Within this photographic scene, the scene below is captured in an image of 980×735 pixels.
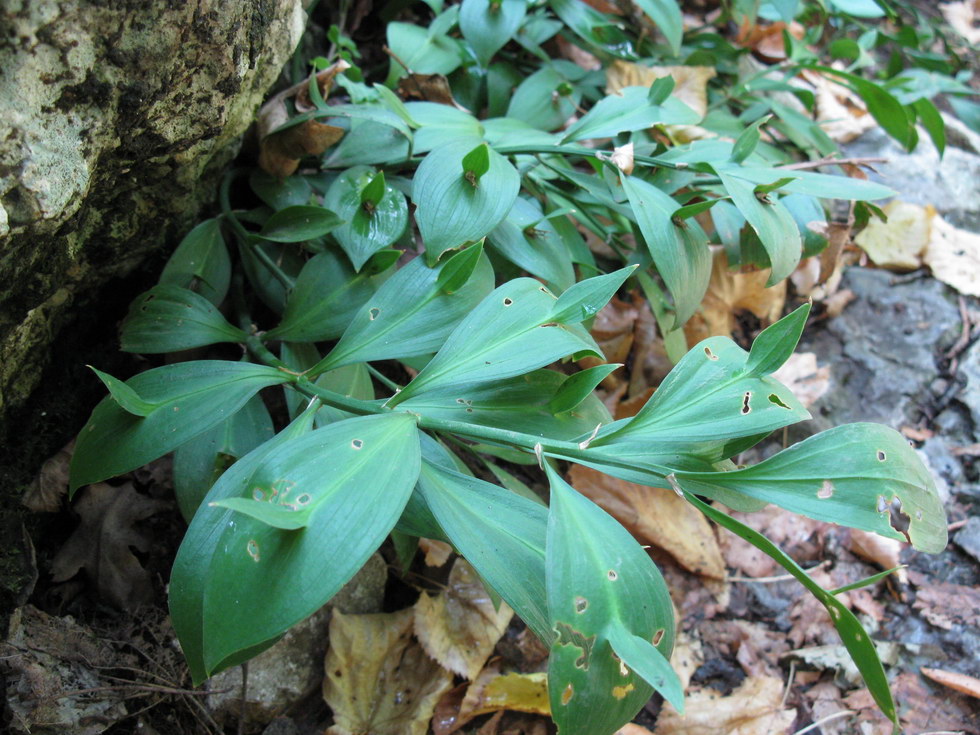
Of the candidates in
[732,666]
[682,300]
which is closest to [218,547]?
[682,300]

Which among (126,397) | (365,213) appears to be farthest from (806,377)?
(126,397)

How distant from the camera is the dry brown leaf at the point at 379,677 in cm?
109

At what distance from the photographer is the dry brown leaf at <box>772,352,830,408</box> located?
5.37ft

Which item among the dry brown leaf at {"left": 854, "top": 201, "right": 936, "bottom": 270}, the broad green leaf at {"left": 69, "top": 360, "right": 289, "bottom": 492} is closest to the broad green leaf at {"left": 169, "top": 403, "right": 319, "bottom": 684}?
the broad green leaf at {"left": 69, "top": 360, "right": 289, "bottom": 492}

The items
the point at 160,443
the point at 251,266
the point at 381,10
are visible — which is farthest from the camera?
the point at 381,10

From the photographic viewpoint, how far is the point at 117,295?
3.96 ft

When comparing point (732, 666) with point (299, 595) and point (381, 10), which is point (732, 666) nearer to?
point (299, 595)

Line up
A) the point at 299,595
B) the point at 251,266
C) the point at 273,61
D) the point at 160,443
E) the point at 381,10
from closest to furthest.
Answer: the point at 299,595 → the point at 160,443 → the point at 273,61 → the point at 251,266 → the point at 381,10

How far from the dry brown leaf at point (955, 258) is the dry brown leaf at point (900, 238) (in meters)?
0.02

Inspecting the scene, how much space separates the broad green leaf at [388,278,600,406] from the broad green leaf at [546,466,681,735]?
0.19 meters

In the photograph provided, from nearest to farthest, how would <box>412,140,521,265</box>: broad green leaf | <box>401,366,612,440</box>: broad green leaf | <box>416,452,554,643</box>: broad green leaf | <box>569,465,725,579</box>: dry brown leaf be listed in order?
<box>416,452,554,643</box>: broad green leaf
<box>401,366,612,440</box>: broad green leaf
<box>412,140,521,265</box>: broad green leaf
<box>569,465,725,579</box>: dry brown leaf

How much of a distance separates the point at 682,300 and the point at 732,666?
675 mm

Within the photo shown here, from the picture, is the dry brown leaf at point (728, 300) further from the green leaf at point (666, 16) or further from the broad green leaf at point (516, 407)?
the broad green leaf at point (516, 407)

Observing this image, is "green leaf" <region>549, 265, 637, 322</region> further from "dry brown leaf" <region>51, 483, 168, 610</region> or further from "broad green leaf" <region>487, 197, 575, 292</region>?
"dry brown leaf" <region>51, 483, 168, 610</region>
